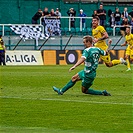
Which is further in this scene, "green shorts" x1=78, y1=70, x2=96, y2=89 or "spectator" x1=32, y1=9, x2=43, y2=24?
"spectator" x1=32, y1=9, x2=43, y2=24

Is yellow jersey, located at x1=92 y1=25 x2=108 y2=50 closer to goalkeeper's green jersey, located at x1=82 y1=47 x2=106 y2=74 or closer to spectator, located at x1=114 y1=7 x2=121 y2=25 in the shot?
goalkeeper's green jersey, located at x1=82 y1=47 x2=106 y2=74

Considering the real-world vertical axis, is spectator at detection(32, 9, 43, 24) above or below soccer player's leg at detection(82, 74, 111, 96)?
below

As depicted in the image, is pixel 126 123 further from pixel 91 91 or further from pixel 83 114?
pixel 91 91

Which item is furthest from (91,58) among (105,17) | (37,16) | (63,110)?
(105,17)

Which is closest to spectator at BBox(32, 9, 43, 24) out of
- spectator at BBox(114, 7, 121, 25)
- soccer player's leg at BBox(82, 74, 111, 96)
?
spectator at BBox(114, 7, 121, 25)

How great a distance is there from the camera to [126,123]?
1268cm

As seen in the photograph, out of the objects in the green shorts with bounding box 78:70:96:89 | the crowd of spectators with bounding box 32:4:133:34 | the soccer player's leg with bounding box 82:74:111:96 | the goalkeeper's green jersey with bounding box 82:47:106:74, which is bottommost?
the crowd of spectators with bounding box 32:4:133:34

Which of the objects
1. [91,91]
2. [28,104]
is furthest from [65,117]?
[91,91]

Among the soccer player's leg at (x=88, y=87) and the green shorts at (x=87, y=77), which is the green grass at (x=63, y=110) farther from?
the green shorts at (x=87, y=77)

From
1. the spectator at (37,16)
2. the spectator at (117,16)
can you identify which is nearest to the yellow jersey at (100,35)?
the spectator at (37,16)

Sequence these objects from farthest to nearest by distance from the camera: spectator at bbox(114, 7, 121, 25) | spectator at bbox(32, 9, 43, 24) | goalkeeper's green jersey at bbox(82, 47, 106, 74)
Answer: spectator at bbox(114, 7, 121, 25) → spectator at bbox(32, 9, 43, 24) → goalkeeper's green jersey at bbox(82, 47, 106, 74)

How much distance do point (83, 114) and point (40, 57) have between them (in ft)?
99.3

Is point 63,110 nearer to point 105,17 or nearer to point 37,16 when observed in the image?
point 37,16

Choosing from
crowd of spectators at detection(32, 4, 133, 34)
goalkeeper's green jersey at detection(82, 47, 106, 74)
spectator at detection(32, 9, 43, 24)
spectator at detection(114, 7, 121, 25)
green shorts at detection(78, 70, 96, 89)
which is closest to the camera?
goalkeeper's green jersey at detection(82, 47, 106, 74)
